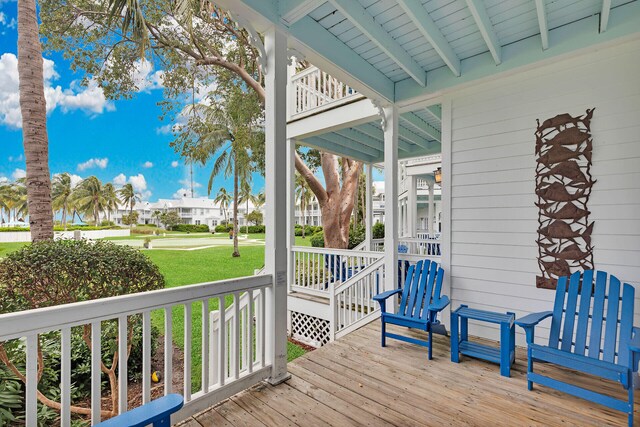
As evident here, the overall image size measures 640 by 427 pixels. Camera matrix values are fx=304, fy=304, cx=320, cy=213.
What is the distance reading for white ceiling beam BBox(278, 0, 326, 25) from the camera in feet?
7.58

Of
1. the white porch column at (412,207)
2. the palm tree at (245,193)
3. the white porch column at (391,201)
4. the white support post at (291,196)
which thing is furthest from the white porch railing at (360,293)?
the palm tree at (245,193)


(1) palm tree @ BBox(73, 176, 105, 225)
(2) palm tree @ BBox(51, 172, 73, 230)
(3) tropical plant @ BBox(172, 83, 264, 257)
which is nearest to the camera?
(3) tropical plant @ BBox(172, 83, 264, 257)

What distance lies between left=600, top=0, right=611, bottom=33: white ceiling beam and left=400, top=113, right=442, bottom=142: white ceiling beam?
2.62m

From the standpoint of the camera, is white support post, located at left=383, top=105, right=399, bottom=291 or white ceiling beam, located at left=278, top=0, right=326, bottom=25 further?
white support post, located at left=383, top=105, right=399, bottom=291

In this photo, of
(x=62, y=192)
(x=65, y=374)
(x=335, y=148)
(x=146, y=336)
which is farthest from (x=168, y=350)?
(x=62, y=192)

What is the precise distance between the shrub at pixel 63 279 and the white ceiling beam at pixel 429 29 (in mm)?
3443

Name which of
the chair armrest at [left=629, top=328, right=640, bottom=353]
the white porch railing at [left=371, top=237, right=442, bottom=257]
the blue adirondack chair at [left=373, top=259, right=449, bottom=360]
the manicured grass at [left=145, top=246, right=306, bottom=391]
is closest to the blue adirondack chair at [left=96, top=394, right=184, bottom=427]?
the blue adirondack chair at [left=373, top=259, right=449, bottom=360]

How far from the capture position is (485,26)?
8.81ft

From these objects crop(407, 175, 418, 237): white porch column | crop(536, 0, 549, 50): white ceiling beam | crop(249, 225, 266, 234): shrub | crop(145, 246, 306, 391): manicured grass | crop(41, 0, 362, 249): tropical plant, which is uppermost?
crop(41, 0, 362, 249): tropical plant

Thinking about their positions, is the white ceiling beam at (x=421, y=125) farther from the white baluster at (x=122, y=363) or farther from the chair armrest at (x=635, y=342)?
the white baluster at (x=122, y=363)

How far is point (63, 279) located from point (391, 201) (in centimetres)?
373

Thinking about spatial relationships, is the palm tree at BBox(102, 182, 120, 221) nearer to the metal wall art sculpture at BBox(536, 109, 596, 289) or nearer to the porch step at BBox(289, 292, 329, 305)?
the porch step at BBox(289, 292, 329, 305)

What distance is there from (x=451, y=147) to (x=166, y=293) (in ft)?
11.3

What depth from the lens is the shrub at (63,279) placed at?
2.61 metres
